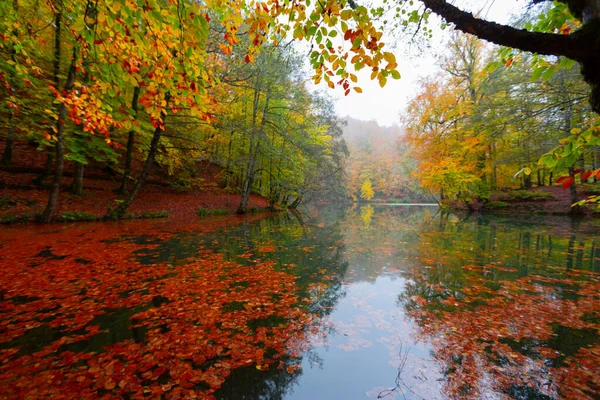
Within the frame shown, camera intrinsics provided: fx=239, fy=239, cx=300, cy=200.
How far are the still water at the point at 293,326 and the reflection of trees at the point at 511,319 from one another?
22mm

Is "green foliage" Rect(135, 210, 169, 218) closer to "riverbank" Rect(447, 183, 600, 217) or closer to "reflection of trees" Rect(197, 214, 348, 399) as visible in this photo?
"reflection of trees" Rect(197, 214, 348, 399)

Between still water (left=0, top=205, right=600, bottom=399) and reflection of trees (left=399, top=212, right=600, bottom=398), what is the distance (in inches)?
0.9

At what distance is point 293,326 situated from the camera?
3420 mm

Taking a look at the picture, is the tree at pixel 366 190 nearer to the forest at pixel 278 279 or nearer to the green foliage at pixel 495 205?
the green foliage at pixel 495 205

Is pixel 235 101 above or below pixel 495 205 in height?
above

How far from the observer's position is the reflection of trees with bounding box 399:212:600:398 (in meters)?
2.50

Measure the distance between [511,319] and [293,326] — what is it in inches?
129

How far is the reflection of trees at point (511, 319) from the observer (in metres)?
2.50

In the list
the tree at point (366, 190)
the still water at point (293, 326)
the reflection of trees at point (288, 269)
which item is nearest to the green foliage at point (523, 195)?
the still water at point (293, 326)

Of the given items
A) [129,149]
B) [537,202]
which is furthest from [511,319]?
[537,202]

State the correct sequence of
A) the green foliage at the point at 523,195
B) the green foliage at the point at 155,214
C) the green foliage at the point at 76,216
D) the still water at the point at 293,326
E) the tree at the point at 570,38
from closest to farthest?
the tree at the point at 570,38 → the still water at the point at 293,326 → the green foliage at the point at 76,216 → the green foliage at the point at 155,214 → the green foliage at the point at 523,195

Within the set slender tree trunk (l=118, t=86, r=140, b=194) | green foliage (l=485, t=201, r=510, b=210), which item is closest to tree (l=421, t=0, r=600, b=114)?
slender tree trunk (l=118, t=86, r=140, b=194)

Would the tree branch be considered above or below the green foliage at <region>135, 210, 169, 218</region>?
above

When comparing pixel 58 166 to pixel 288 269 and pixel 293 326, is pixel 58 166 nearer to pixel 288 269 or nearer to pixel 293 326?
pixel 288 269
